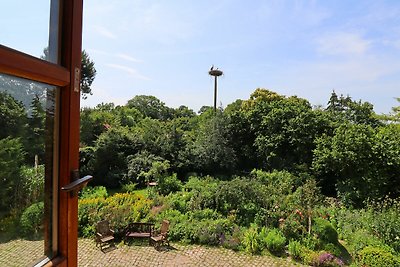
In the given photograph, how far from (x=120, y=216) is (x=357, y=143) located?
8433mm

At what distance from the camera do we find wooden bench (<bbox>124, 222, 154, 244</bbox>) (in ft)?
25.4

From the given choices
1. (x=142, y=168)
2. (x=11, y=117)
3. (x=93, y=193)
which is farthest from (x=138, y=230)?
(x=11, y=117)

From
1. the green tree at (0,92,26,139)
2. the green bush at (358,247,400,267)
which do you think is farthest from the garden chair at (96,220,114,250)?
the green tree at (0,92,26,139)

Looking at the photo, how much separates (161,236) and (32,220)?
695cm

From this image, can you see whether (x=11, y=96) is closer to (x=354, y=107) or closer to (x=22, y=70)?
(x=22, y=70)

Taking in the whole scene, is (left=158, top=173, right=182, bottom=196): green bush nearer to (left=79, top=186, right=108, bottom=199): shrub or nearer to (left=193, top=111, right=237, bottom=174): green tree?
(left=79, top=186, right=108, bottom=199): shrub

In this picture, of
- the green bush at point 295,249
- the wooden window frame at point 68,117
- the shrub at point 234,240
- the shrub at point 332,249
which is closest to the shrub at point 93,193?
the shrub at point 234,240

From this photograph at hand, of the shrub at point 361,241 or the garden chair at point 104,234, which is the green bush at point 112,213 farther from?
the shrub at point 361,241

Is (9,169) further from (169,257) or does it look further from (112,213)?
(112,213)

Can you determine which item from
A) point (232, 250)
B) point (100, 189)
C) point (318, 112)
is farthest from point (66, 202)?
point (318, 112)

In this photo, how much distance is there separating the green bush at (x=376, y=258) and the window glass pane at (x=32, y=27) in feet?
22.8

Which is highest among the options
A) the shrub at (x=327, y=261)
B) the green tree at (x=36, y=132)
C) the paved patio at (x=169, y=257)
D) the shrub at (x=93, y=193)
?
the green tree at (x=36, y=132)

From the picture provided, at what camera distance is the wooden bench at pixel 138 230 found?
25.4ft

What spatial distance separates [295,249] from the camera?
22.9ft
